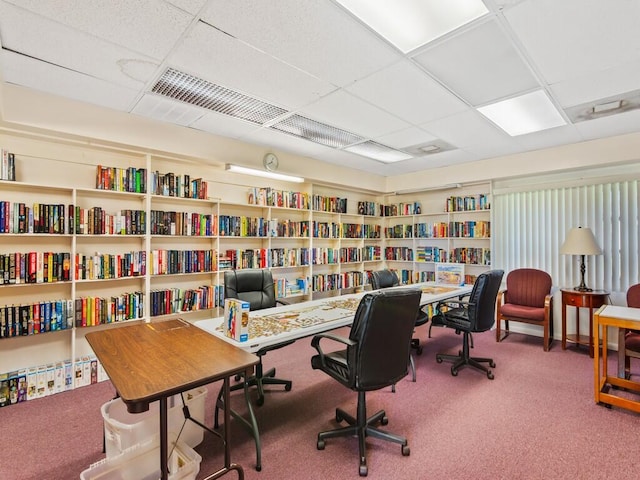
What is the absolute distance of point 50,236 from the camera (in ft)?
9.52

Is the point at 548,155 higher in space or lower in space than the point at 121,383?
higher

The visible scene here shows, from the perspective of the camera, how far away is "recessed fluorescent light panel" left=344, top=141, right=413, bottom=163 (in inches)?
164

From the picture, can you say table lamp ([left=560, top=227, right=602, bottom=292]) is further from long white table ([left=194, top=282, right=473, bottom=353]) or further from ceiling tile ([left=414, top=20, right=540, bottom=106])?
ceiling tile ([left=414, top=20, right=540, bottom=106])

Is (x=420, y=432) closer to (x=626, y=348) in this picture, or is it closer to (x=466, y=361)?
(x=466, y=361)

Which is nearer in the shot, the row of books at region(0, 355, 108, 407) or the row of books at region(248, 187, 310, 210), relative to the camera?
the row of books at region(0, 355, 108, 407)

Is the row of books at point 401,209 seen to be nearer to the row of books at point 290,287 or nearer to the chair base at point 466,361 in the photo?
the row of books at point 290,287

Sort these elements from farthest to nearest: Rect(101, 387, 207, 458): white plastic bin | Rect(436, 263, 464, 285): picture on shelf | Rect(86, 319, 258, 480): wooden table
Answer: Rect(436, 263, 464, 285): picture on shelf < Rect(101, 387, 207, 458): white plastic bin < Rect(86, 319, 258, 480): wooden table

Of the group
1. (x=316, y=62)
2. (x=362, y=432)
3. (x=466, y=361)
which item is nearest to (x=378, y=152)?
(x=316, y=62)

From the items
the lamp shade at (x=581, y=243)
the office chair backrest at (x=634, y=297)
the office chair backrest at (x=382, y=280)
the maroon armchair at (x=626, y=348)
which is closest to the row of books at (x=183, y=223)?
the office chair backrest at (x=382, y=280)

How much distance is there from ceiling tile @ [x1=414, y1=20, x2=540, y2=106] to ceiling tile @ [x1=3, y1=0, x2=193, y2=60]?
157cm

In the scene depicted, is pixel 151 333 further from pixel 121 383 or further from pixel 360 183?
pixel 360 183

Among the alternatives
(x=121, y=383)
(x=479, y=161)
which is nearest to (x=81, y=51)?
(x=121, y=383)

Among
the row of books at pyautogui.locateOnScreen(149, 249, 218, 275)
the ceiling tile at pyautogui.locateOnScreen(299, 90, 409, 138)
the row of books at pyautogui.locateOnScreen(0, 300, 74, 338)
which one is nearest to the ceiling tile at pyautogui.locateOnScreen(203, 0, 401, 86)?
the ceiling tile at pyautogui.locateOnScreen(299, 90, 409, 138)

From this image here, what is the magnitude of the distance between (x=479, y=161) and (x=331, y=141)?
2.44 meters
